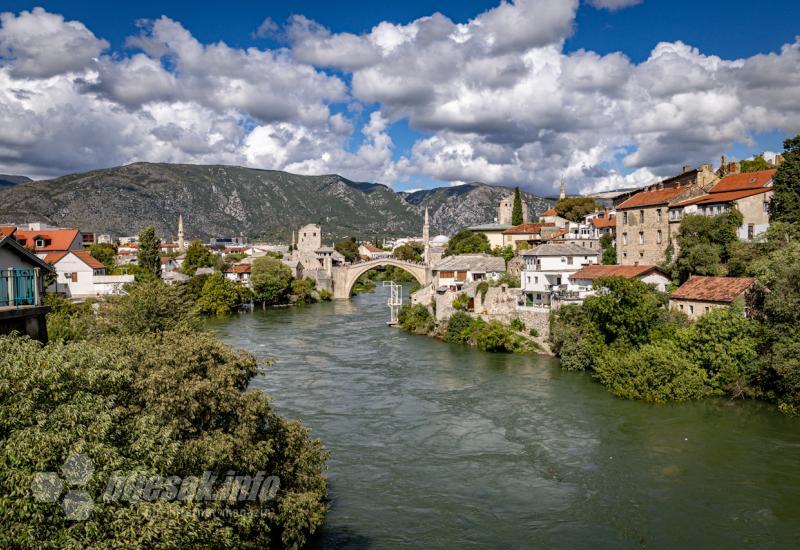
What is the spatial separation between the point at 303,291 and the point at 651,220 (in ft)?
157

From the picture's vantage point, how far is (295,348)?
4356 cm

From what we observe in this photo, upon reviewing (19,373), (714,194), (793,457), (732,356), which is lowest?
(793,457)

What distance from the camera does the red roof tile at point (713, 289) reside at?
32031mm

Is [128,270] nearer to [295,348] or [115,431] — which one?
[295,348]

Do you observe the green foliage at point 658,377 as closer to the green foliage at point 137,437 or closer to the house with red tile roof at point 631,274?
the house with red tile roof at point 631,274

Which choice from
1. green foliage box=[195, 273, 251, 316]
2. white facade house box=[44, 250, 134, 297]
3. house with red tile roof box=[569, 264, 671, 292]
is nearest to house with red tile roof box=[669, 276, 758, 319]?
house with red tile roof box=[569, 264, 671, 292]

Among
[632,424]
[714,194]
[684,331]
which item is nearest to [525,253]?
[714,194]

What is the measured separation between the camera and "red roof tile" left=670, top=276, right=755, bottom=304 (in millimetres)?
32031

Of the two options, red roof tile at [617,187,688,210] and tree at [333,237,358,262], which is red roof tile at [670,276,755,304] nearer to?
red roof tile at [617,187,688,210]

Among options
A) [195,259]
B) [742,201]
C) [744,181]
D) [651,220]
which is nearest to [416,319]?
[651,220]

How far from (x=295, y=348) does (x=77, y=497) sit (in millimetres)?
36051

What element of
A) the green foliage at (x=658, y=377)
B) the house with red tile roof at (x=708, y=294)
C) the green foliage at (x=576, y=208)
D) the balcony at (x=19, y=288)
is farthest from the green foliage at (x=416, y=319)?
the balcony at (x=19, y=288)

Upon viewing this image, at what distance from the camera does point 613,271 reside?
4281cm

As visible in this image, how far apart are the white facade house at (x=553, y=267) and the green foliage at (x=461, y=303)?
4819mm
